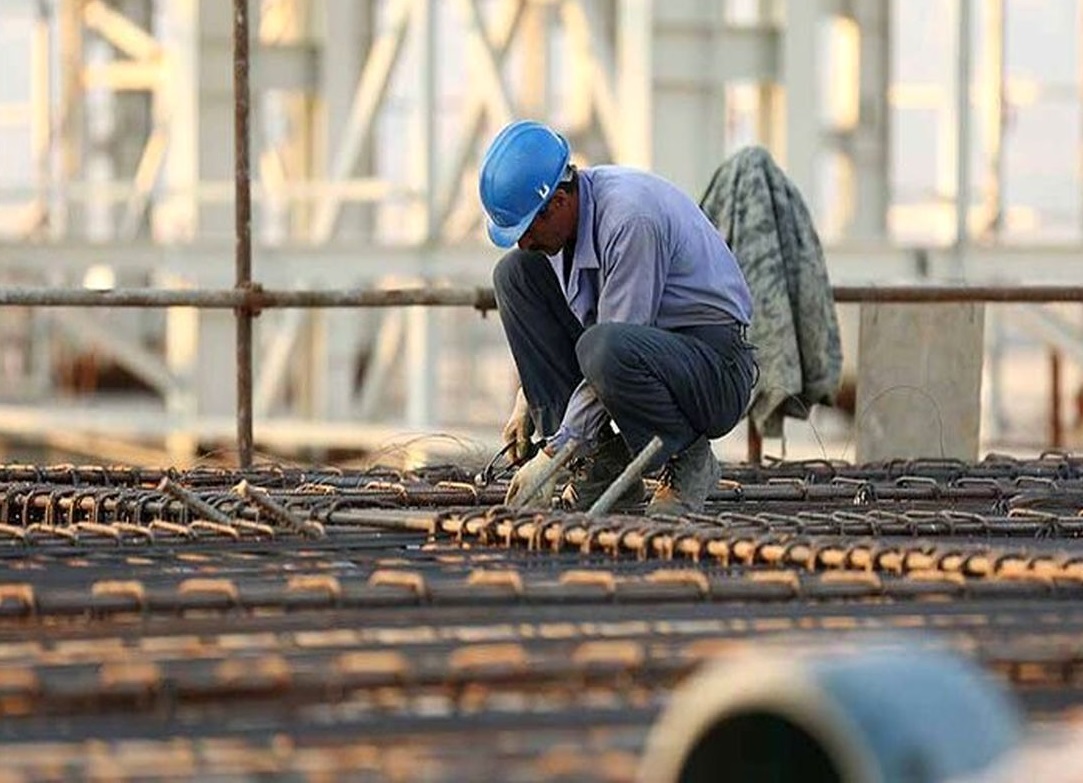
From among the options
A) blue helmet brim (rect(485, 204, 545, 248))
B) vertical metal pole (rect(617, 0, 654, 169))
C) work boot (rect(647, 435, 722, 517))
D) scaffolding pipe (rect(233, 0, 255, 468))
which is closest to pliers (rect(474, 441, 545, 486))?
work boot (rect(647, 435, 722, 517))

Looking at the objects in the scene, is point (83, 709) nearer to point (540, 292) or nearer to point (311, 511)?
point (311, 511)

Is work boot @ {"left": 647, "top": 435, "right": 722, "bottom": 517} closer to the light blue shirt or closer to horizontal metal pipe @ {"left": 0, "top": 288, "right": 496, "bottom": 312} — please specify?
the light blue shirt

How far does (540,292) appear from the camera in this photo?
26.3 ft

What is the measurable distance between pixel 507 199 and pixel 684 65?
451 inches

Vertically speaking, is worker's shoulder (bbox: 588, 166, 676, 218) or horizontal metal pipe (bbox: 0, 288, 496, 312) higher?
worker's shoulder (bbox: 588, 166, 676, 218)

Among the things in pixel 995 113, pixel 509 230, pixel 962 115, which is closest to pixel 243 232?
pixel 509 230

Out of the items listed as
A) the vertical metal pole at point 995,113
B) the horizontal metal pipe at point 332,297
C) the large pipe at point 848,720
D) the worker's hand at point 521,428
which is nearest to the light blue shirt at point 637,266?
the worker's hand at point 521,428

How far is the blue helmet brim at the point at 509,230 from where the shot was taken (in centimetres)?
750

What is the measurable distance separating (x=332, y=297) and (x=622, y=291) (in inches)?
136

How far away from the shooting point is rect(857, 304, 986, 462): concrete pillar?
1103cm

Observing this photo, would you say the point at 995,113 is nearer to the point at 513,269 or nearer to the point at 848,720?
the point at 513,269

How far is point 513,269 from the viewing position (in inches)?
316

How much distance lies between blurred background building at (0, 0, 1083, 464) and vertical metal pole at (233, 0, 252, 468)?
11.5 ft

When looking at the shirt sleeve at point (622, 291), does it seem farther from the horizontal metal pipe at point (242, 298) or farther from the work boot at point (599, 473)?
the horizontal metal pipe at point (242, 298)
